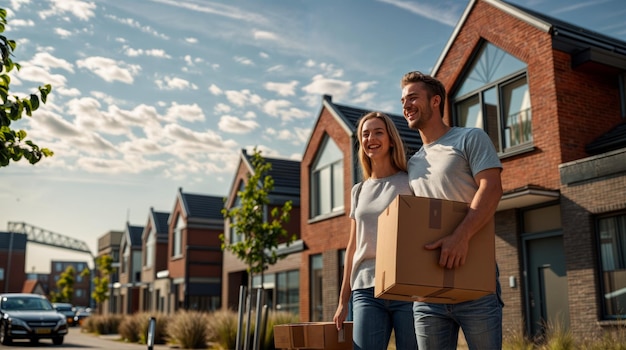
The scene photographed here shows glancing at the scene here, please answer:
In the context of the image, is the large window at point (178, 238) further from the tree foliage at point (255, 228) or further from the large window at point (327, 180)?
the tree foliage at point (255, 228)

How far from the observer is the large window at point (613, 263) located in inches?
477

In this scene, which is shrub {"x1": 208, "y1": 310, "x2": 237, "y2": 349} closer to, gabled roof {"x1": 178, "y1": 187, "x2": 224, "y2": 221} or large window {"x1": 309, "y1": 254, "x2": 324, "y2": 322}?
large window {"x1": 309, "y1": 254, "x2": 324, "y2": 322}

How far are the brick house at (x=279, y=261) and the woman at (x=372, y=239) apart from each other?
16487mm

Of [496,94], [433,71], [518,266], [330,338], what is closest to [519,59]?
[496,94]

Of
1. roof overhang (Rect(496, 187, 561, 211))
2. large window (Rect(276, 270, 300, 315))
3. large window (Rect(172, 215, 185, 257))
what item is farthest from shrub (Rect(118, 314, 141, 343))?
large window (Rect(172, 215, 185, 257))

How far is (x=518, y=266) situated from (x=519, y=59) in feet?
15.0

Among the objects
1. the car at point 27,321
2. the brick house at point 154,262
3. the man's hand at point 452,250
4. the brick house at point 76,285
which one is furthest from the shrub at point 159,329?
the brick house at point 76,285

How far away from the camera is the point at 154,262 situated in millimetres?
43094

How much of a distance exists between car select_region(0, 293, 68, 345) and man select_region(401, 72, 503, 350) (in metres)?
17.6

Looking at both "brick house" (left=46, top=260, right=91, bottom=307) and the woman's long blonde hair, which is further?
Result: "brick house" (left=46, top=260, right=91, bottom=307)

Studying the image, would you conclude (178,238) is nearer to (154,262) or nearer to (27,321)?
(154,262)

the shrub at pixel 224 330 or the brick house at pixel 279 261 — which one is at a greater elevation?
the brick house at pixel 279 261

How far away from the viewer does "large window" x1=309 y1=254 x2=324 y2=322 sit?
866 inches

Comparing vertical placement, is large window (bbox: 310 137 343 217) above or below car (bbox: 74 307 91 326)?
above
